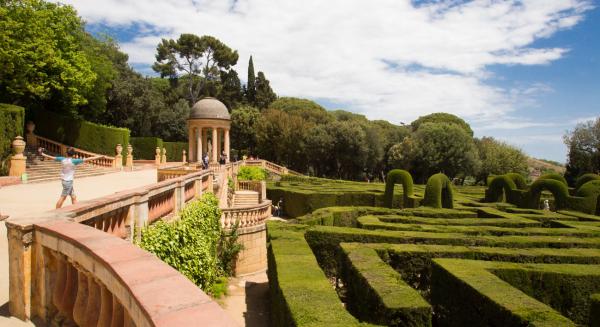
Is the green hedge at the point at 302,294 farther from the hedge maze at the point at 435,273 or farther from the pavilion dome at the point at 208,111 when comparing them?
the pavilion dome at the point at 208,111

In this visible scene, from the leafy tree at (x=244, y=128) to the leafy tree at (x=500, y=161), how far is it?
3455 centimetres

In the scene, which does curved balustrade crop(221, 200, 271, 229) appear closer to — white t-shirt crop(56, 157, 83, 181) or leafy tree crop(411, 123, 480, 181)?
white t-shirt crop(56, 157, 83, 181)

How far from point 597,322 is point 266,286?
32.9 feet

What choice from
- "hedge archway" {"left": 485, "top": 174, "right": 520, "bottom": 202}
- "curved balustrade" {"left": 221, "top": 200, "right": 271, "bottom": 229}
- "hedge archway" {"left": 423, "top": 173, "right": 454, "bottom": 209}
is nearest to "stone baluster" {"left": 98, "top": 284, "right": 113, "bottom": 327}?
"curved balustrade" {"left": 221, "top": 200, "right": 271, "bottom": 229}

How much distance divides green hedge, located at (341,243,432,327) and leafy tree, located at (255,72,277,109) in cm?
6397

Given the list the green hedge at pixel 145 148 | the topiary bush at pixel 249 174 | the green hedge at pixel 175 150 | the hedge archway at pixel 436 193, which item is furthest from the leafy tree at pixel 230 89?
the hedge archway at pixel 436 193

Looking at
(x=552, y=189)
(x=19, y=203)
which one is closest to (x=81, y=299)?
(x=19, y=203)

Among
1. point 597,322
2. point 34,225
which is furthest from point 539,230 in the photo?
point 34,225

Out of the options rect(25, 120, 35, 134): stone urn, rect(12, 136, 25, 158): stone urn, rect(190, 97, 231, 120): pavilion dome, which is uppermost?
rect(190, 97, 231, 120): pavilion dome

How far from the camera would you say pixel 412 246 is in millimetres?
10586

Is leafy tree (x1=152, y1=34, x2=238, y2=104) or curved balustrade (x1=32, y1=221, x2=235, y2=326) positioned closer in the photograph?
curved balustrade (x1=32, y1=221, x2=235, y2=326)

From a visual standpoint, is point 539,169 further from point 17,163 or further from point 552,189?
point 17,163

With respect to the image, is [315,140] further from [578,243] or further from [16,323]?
[16,323]

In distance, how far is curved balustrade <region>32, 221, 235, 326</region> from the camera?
2.20m
